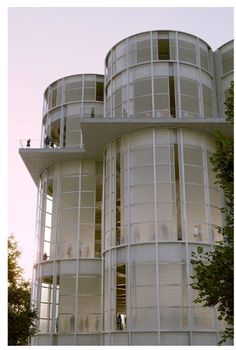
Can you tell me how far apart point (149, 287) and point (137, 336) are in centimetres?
274

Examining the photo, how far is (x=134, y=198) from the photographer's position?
91.5 ft

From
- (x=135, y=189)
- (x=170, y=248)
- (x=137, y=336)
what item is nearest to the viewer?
(x=137, y=336)

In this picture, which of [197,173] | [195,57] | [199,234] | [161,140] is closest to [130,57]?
[195,57]

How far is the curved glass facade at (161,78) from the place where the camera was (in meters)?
30.0

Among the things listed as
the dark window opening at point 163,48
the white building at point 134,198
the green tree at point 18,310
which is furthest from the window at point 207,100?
the green tree at point 18,310

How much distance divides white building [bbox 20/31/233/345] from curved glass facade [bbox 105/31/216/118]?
0.08 meters

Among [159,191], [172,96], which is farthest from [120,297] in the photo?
[172,96]

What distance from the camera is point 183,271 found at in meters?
25.5

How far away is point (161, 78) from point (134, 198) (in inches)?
349

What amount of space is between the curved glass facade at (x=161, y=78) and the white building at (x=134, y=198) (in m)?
0.08

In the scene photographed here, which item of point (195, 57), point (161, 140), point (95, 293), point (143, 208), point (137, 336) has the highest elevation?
point (195, 57)

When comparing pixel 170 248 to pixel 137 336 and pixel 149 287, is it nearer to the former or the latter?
pixel 149 287

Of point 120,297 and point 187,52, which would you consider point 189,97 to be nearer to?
point 187,52

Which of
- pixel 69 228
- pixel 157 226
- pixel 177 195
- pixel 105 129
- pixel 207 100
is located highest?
pixel 207 100
